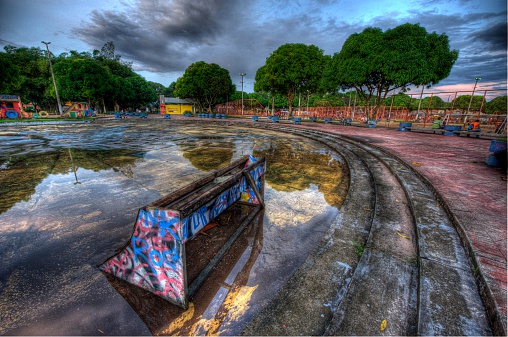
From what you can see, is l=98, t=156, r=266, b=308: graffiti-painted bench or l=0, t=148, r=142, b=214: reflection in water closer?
l=98, t=156, r=266, b=308: graffiti-painted bench

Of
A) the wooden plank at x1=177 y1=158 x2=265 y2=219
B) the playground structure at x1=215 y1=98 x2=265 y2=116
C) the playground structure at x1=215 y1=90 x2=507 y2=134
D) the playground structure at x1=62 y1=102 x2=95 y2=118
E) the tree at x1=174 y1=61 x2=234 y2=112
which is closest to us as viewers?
the wooden plank at x1=177 y1=158 x2=265 y2=219

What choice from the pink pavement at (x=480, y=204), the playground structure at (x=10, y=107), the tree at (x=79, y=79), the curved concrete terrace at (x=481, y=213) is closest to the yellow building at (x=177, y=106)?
the tree at (x=79, y=79)

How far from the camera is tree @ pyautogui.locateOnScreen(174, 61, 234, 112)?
131 feet

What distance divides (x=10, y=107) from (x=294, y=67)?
1724 inches

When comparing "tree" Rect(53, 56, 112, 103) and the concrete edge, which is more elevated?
"tree" Rect(53, 56, 112, 103)

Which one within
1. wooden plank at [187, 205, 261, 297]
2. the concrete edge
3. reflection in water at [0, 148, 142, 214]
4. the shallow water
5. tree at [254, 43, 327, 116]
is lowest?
reflection in water at [0, 148, 142, 214]

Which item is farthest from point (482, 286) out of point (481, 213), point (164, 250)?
point (164, 250)

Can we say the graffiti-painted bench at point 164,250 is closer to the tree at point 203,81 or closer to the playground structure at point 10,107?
the tree at point 203,81

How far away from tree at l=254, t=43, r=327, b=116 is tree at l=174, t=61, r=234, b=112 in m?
12.9

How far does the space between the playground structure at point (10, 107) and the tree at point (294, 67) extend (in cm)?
3769

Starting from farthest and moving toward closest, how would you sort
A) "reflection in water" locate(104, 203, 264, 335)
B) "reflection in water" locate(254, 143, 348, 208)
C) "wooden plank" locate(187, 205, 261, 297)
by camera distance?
"reflection in water" locate(254, 143, 348, 208) → "wooden plank" locate(187, 205, 261, 297) → "reflection in water" locate(104, 203, 264, 335)

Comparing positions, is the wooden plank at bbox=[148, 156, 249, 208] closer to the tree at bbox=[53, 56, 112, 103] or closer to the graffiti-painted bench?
the graffiti-painted bench

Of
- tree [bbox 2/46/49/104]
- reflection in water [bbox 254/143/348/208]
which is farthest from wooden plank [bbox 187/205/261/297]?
tree [bbox 2/46/49/104]

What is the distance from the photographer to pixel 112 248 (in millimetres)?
2691
